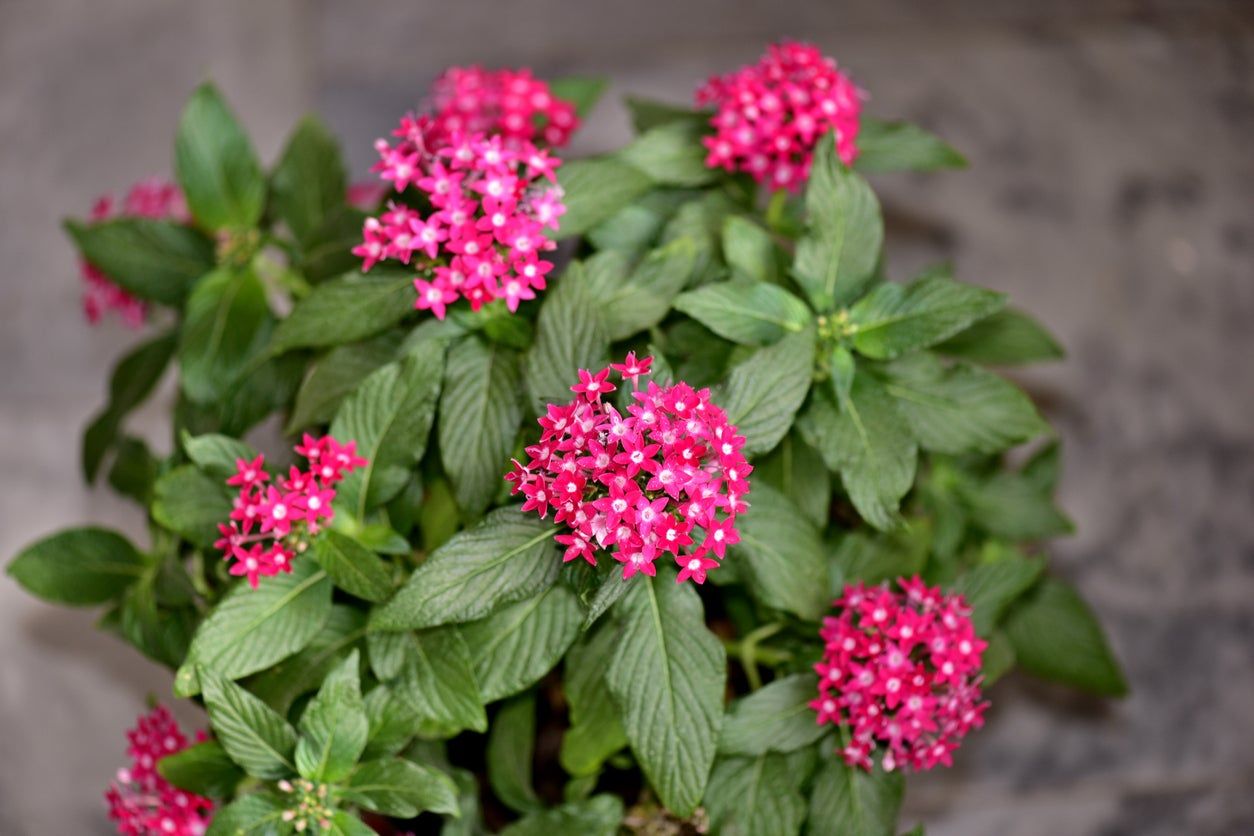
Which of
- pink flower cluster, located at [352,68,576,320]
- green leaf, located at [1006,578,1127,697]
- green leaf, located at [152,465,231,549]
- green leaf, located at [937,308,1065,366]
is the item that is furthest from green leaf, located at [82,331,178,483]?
green leaf, located at [1006,578,1127,697]

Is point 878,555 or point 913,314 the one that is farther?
point 878,555

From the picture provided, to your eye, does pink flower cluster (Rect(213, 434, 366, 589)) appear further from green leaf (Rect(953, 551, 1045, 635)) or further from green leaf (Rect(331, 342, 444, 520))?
green leaf (Rect(953, 551, 1045, 635))

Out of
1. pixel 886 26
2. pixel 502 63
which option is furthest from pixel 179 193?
pixel 886 26

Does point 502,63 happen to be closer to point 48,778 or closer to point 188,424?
point 188,424

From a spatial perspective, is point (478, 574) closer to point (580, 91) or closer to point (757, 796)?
point (757, 796)

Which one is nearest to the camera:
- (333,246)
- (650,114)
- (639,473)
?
(639,473)

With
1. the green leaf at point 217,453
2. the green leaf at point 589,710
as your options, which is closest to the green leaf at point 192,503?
the green leaf at point 217,453

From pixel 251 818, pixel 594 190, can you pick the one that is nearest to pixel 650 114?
pixel 594 190
